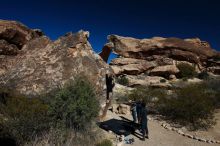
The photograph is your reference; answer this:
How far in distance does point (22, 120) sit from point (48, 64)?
2945mm

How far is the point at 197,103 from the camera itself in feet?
37.4

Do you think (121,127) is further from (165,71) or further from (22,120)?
(165,71)

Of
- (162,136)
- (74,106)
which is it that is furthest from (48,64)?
(162,136)

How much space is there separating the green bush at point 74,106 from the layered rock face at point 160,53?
2923 cm

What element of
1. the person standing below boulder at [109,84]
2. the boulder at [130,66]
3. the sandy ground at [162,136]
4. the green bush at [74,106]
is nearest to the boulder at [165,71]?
the boulder at [130,66]

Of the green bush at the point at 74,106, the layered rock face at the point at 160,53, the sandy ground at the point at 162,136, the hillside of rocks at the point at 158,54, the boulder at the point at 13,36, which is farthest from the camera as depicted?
the layered rock face at the point at 160,53

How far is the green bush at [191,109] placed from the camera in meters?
11.2

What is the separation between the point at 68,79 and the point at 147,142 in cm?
322

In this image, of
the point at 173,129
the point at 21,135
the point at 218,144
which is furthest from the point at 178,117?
the point at 21,135

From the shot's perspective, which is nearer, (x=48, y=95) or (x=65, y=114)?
(x=65, y=114)

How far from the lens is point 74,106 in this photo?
6.39 m

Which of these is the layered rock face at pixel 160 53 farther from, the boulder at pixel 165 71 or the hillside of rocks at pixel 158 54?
the boulder at pixel 165 71

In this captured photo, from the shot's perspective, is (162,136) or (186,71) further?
(186,71)

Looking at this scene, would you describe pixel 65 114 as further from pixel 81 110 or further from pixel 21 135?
pixel 21 135
